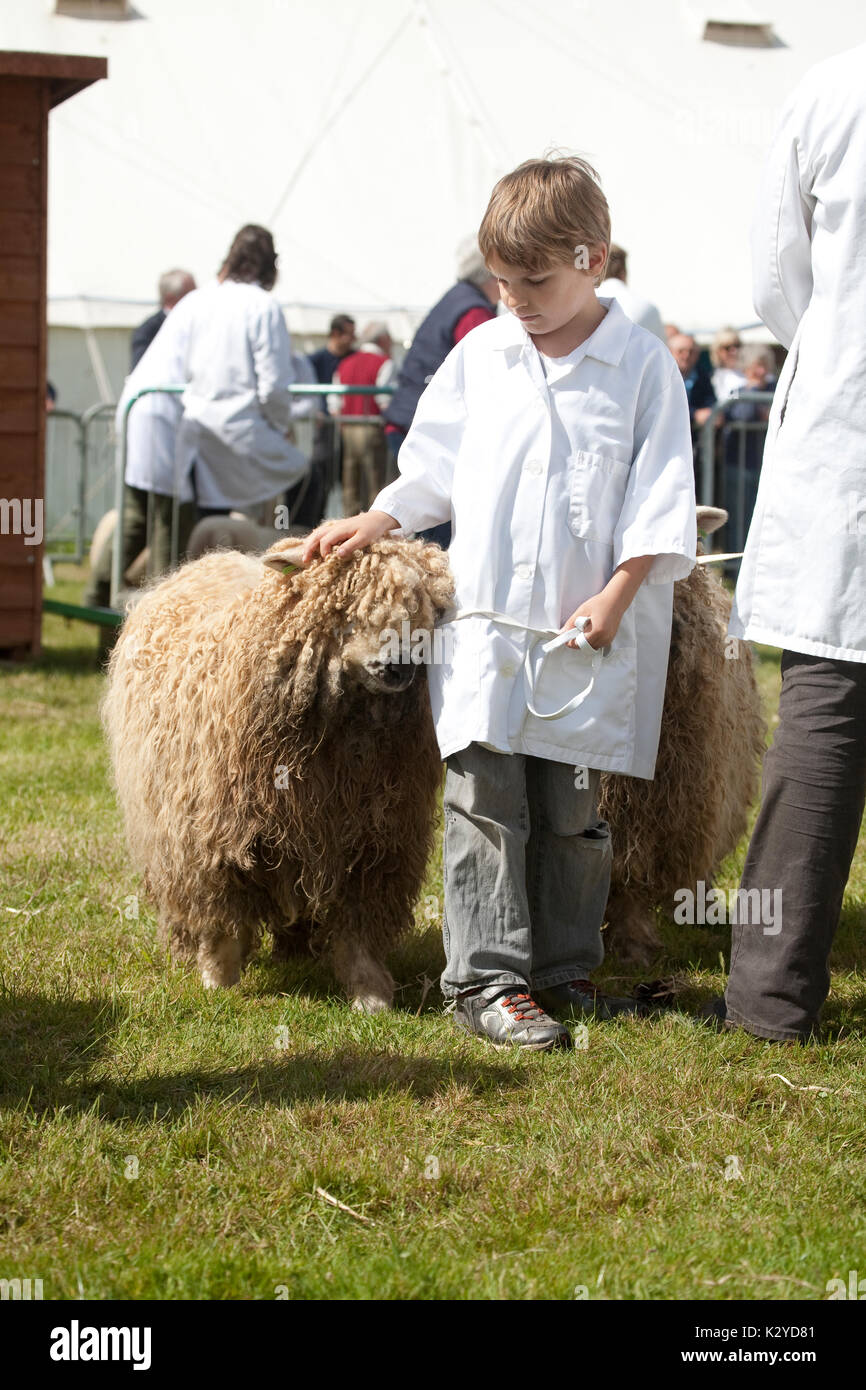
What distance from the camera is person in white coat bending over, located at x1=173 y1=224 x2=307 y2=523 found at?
8078 millimetres

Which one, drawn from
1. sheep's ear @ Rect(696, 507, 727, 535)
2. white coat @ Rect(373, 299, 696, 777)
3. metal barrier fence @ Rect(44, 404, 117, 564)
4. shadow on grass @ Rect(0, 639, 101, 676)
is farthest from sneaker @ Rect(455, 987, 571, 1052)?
metal barrier fence @ Rect(44, 404, 117, 564)

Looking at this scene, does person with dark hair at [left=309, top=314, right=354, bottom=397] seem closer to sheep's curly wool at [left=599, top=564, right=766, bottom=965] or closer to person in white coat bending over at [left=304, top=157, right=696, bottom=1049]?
sheep's curly wool at [left=599, top=564, right=766, bottom=965]

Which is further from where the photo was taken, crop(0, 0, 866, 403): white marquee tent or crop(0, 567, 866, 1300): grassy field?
crop(0, 0, 866, 403): white marquee tent

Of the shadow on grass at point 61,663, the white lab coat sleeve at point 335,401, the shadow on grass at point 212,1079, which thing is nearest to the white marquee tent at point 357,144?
the white lab coat sleeve at point 335,401

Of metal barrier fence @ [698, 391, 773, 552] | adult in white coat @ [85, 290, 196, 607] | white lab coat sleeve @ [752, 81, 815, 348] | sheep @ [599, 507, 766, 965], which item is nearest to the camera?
white lab coat sleeve @ [752, 81, 815, 348]

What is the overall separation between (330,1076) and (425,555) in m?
1.24

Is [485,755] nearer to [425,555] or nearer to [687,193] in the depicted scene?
[425,555]

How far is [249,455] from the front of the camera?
8406mm

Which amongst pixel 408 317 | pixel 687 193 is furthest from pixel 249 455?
pixel 687 193

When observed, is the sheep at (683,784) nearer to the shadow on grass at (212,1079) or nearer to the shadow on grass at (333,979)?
the shadow on grass at (333,979)

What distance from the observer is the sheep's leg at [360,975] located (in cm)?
386

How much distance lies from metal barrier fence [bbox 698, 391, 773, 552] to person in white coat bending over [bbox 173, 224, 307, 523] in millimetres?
2981

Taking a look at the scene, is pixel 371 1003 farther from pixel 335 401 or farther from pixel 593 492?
pixel 335 401

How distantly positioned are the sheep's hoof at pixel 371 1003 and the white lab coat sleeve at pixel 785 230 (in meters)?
1.89
